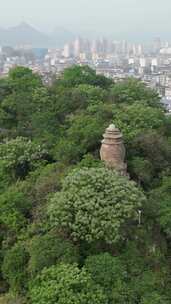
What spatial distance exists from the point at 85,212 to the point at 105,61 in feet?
213

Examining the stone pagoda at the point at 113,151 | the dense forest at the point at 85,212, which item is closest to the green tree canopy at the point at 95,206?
the dense forest at the point at 85,212

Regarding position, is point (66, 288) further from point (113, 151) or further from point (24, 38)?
point (24, 38)

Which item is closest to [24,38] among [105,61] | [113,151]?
[105,61]

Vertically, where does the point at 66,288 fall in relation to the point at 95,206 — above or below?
below

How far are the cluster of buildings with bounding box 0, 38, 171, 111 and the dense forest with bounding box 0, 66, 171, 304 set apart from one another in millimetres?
20406

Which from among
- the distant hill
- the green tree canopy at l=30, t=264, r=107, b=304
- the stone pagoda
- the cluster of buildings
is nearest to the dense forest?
the green tree canopy at l=30, t=264, r=107, b=304

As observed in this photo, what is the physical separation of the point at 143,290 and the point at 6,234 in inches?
130

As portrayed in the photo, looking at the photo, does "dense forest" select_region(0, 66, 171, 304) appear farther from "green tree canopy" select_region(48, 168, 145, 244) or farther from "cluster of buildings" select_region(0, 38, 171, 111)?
"cluster of buildings" select_region(0, 38, 171, 111)

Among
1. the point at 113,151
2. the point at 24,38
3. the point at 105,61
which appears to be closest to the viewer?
the point at 113,151

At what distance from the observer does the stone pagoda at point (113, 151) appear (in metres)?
10.8

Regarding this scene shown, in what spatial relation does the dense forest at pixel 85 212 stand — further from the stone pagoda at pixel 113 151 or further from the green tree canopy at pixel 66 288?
the stone pagoda at pixel 113 151

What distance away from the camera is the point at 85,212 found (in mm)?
8922

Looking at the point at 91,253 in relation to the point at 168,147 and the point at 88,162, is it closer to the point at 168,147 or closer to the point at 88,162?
the point at 88,162

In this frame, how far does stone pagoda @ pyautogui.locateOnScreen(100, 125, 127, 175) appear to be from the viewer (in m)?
10.8
